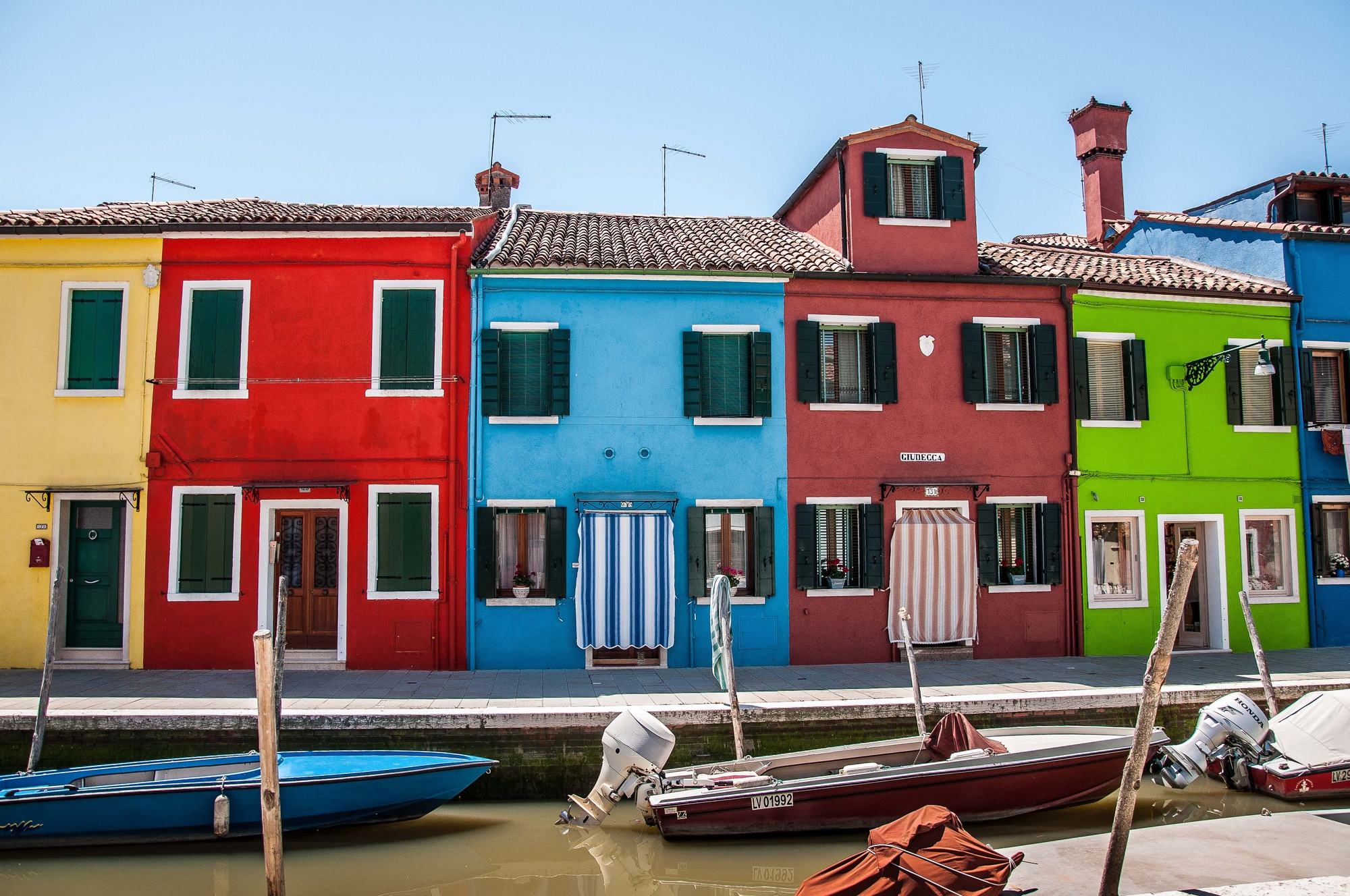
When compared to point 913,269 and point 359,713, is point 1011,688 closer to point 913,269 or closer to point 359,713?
point 913,269

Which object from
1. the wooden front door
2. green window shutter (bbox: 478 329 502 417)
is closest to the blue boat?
→ the wooden front door

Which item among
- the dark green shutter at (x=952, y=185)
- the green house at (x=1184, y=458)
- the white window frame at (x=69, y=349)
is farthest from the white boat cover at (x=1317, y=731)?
the white window frame at (x=69, y=349)

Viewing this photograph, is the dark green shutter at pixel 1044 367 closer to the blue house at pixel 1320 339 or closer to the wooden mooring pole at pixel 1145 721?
the blue house at pixel 1320 339

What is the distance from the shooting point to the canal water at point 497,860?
317 inches

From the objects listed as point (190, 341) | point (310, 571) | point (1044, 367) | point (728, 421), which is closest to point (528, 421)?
point (728, 421)

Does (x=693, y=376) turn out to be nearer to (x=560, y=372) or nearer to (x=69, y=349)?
(x=560, y=372)

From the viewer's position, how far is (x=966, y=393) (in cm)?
1417

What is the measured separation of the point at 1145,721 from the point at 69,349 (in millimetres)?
14065

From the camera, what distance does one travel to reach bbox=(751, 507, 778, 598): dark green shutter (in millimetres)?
13414

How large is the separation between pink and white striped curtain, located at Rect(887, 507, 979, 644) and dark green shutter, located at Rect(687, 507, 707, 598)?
282 centimetres

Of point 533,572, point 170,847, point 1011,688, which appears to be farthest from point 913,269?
point 170,847

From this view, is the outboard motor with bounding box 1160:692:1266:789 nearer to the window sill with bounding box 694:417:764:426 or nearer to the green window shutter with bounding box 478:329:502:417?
the window sill with bounding box 694:417:764:426

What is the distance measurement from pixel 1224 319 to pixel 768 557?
8.74 meters

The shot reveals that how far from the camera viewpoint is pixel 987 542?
14.0 m
